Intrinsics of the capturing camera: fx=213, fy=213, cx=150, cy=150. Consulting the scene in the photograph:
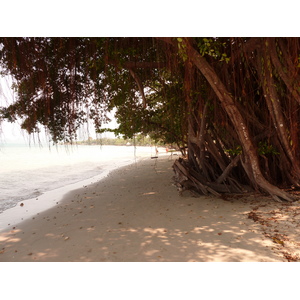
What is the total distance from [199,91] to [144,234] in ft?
11.2

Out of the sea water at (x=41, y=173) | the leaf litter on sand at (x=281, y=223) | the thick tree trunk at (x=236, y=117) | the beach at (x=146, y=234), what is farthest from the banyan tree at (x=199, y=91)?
the sea water at (x=41, y=173)

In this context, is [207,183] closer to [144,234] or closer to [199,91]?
[199,91]

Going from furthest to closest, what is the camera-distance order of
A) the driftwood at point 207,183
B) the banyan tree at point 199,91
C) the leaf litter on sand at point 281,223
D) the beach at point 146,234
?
the driftwood at point 207,183, the banyan tree at point 199,91, the beach at point 146,234, the leaf litter on sand at point 281,223

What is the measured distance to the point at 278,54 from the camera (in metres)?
3.53

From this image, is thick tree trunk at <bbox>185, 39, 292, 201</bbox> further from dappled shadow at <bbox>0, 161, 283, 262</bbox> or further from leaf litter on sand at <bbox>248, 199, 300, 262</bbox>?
dappled shadow at <bbox>0, 161, 283, 262</bbox>

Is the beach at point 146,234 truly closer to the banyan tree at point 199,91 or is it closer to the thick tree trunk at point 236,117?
the thick tree trunk at point 236,117

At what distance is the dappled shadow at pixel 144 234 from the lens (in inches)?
118

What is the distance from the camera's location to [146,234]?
12.4 feet

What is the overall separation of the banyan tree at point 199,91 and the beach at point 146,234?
3.76ft

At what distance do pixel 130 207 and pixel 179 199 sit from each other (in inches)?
55.4

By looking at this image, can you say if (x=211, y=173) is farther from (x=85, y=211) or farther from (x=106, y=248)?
(x=106, y=248)

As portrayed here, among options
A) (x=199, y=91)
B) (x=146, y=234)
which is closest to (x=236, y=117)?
(x=199, y=91)

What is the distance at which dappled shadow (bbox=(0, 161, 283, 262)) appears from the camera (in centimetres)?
300

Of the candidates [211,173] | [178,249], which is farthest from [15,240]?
[211,173]
